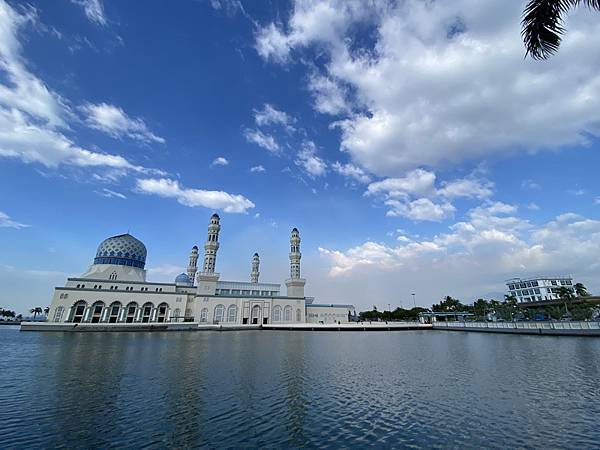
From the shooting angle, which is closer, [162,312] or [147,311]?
[147,311]

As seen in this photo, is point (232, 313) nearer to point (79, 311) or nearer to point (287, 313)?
point (287, 313)

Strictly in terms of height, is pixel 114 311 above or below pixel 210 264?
below

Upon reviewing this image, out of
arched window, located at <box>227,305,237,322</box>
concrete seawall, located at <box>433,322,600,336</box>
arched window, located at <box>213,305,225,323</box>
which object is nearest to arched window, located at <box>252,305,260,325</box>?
arched window, located at <box>227,305,237,322</box>

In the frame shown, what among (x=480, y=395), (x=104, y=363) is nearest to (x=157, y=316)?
(x=104, y=363)

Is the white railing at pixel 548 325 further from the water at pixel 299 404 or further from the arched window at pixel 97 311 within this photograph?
the arched window at pixel 97 311

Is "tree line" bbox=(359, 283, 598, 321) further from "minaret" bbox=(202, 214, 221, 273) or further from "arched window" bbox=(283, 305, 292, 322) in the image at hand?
"minaret" bbox=(202, 214, 221, 273)

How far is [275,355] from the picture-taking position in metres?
30.3

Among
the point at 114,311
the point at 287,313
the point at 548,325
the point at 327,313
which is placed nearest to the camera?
the point at 548,325

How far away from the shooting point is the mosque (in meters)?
80.4

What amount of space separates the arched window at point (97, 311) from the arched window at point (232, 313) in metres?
33.5

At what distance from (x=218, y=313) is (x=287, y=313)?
2216 cm

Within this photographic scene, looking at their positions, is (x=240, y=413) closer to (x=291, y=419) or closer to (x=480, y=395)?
(x=291, y=419)

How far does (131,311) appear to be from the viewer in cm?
8488

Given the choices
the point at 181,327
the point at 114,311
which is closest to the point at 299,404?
the point at 181,327
